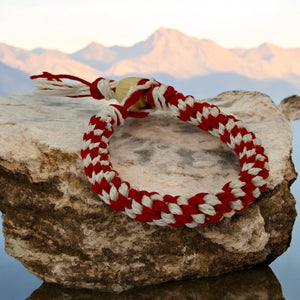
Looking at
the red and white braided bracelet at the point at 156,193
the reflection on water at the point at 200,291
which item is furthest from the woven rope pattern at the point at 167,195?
the reflection on water at the point at 200,291

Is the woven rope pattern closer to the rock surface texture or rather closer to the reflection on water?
the rock surface texture

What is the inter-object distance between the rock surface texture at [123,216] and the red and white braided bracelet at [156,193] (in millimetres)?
52

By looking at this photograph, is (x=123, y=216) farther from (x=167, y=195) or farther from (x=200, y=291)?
(x=200, y=291)

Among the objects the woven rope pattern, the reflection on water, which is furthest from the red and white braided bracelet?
the reflection on water

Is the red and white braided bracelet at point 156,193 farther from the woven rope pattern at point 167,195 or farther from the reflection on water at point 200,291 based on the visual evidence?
the reflection on water at point 200,291

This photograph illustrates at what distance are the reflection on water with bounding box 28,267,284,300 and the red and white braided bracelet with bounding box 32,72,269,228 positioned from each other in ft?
0.73

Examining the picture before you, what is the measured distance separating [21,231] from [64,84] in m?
0.61

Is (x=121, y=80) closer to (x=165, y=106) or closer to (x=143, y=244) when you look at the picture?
(x=165, y=106)

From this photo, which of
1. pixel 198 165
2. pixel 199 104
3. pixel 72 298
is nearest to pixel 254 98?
pixel 199 104

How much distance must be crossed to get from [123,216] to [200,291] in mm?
318

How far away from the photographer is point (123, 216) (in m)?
1.44

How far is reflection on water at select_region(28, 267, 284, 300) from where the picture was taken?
1.46 metres

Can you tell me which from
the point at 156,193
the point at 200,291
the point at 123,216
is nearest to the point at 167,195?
the point at 156,193

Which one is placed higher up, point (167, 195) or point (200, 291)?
point (167, 195)
